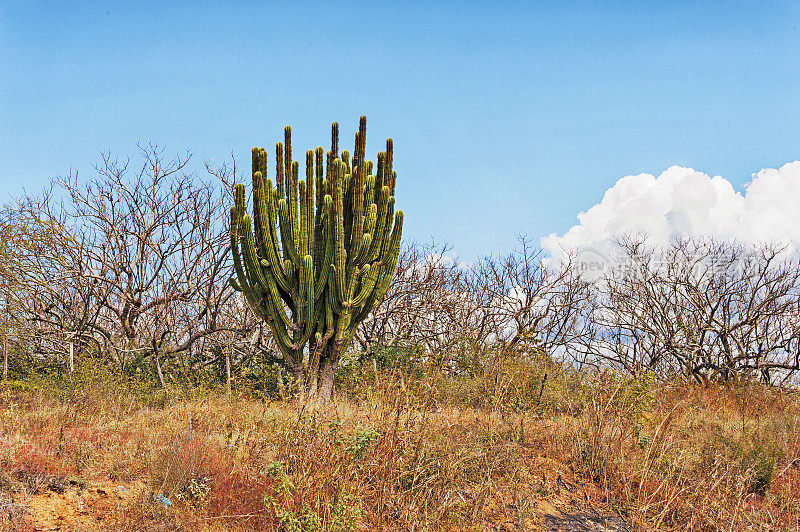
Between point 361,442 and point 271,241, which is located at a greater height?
point 271,241

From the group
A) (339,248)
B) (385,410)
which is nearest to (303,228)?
(339,248)

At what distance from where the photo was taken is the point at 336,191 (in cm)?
910

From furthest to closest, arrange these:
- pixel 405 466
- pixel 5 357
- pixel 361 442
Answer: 1. pixel 5 357
2. pixel 405 466
3. pixel 361 442

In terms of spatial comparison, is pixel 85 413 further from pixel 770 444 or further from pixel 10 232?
pixel 770 444

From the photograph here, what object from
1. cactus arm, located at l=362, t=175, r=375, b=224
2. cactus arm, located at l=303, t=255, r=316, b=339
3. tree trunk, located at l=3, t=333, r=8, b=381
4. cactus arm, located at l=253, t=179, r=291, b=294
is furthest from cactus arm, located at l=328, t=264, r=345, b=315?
tree trunk, located at l=3, t=333, r=8, b=381

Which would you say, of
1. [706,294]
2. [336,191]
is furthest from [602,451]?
[706,294]

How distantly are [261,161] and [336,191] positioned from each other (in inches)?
59.6

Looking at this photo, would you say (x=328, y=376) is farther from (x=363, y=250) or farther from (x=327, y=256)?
(x=363, y=250)

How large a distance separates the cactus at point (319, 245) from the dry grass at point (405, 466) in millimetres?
2618

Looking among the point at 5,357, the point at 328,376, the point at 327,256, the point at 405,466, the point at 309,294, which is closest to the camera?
the point at 405,466

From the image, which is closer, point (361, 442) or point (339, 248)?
point (361, 442)

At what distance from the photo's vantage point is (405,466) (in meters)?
4.38

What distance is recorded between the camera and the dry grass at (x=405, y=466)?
13.5ft

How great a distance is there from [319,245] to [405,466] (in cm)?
563
